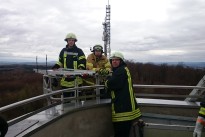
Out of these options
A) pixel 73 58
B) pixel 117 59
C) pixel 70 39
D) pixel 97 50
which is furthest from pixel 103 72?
pixel 70 39

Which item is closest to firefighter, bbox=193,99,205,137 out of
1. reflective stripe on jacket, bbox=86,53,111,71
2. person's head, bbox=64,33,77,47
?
reflective stripe on jacket, bbox=86,53,111,71

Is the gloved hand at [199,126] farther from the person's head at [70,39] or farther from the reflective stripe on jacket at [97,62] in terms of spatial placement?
the person's head at [70,39]

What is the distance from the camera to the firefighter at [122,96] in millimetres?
5895

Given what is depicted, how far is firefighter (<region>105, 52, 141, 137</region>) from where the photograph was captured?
5.89 metres

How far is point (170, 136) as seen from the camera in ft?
21.8

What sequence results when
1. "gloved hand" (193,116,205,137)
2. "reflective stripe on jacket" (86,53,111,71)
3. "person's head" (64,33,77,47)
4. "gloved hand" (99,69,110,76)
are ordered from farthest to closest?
"reflective stripe on jacket" (86,53,111,71), "person's head" (64,33,77,47), "gloved hand" (99,69,110,76), "gloved hand" (193,116,205,137)

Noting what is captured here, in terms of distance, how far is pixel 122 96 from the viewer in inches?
234

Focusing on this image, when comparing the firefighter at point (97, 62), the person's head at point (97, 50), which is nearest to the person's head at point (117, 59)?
the firefighter at point (97, 62)

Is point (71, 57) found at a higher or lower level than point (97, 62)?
higher

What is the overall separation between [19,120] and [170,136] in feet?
11.7

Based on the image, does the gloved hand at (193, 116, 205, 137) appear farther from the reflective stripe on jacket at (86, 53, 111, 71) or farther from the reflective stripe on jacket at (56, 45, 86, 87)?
the reflective stripe on jacket at (56, 45, 86, 87)

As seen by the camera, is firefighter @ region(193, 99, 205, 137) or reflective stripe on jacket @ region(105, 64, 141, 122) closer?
firefighter @ region(193, 99, 205, 137)

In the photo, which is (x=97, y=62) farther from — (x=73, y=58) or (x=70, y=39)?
(x=70, y=39)

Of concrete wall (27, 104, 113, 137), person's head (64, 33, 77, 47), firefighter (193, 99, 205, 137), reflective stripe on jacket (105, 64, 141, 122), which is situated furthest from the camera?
person's head (64, 33, 77, 47)
